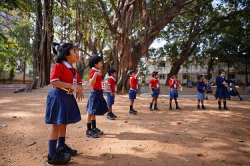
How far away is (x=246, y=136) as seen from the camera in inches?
143

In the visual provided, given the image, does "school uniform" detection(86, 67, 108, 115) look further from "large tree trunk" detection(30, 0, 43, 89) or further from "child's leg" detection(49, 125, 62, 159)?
"large tree trunk" detection(30, 0, 43, 89)

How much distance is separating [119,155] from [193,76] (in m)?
31.9

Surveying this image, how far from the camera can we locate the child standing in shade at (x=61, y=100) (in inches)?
91.7

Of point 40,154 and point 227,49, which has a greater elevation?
point 227,49

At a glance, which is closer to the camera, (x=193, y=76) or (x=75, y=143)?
(x=75, y=143)

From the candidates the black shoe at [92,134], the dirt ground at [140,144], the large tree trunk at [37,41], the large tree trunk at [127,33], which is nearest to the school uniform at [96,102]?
the black shoe at [92,134]

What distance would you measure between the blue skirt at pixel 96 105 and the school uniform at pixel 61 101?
3.26 feet

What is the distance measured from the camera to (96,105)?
3572 mm

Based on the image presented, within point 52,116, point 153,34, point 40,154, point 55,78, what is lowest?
point 40,154

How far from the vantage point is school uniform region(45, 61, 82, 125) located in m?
2.34

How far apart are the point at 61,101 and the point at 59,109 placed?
108 mm

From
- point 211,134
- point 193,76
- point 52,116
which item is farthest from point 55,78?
point 193,76

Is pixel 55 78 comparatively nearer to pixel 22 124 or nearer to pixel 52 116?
pixel 52 116

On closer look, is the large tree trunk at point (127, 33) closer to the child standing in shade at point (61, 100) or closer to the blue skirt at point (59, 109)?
the child standing in shade at point (61, 100)
